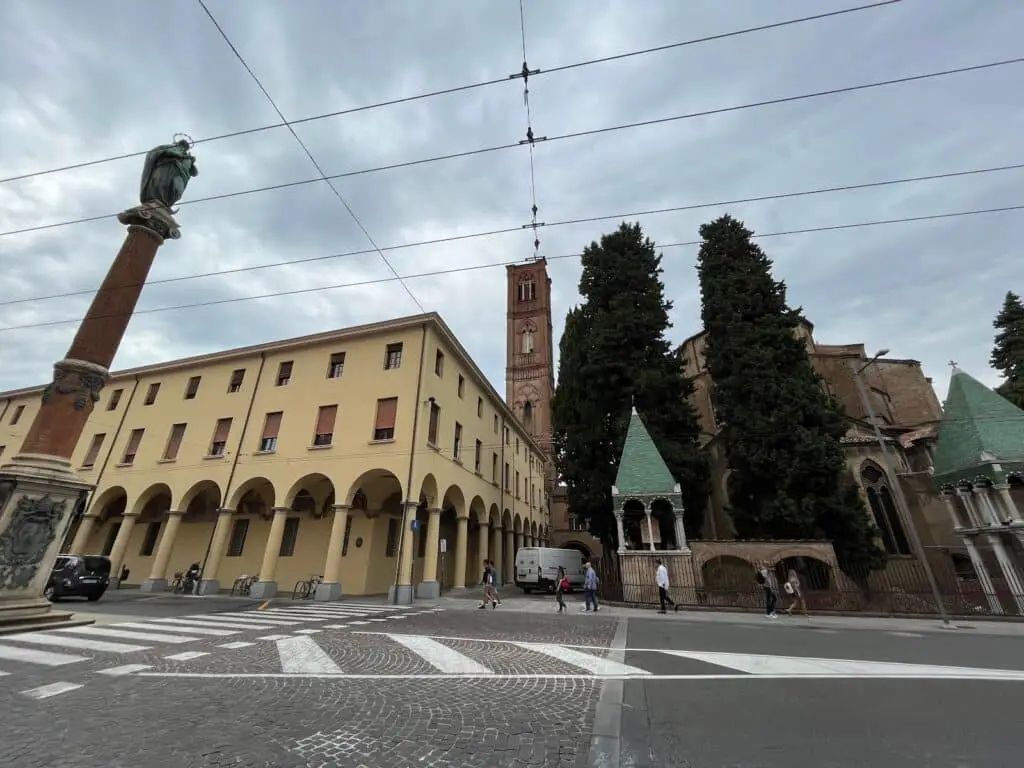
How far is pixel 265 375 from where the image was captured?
21.5 metres

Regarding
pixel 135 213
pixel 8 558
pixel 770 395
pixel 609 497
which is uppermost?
pixel 135 213

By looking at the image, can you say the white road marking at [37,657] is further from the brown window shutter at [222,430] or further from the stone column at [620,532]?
the brown window shutter at [222,430]

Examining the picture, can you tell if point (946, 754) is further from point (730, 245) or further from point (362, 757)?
point (730, 245)

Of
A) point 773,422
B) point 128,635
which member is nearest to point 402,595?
point 128,635

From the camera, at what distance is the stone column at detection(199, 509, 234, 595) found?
59.0 feet

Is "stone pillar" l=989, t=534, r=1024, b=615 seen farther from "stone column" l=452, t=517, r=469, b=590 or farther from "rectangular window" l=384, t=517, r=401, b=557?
"rectangular window" l=384, t=517, r=401, b=557

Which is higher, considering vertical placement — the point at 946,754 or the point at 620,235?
the point at 620,235

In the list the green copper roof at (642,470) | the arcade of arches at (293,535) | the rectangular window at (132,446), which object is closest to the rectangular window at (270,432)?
the arcade of arches at (293,535)

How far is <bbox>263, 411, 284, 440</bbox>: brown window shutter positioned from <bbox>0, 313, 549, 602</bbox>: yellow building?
62 mm

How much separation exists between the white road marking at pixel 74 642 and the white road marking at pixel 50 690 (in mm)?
2211

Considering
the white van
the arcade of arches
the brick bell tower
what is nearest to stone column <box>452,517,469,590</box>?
the arcade of arches

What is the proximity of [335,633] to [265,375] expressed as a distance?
16.5 metres

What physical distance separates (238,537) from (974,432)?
33.6 m

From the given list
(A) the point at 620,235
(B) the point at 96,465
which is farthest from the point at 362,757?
(B) the point at 96,465
